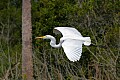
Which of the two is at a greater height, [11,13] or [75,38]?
[75,38]

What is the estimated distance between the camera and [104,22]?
36.1 ft

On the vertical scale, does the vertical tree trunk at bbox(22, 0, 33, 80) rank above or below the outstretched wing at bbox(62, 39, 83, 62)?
below

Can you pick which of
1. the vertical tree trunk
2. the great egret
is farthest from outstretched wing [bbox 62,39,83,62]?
the vertical tree trunk

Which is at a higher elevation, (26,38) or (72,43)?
(72,43)

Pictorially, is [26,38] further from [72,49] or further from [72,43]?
[72,49]

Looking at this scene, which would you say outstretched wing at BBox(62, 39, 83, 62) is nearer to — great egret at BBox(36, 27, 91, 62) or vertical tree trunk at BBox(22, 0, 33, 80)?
great egret at BBox(36, 27, 91, 62)

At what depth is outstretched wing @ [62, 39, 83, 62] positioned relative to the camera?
619cm

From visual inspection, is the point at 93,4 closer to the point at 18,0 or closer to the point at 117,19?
the point at 117,19

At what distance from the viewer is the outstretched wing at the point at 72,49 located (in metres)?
6.19

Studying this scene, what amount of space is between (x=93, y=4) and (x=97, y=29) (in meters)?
0.72

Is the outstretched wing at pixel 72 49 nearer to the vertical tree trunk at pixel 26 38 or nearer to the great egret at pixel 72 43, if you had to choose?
the great egret at pixel 72 43

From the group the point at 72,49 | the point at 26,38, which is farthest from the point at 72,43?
the point at 26,38

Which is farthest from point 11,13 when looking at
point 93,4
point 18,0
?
point 93,4

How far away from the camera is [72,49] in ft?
21.1
